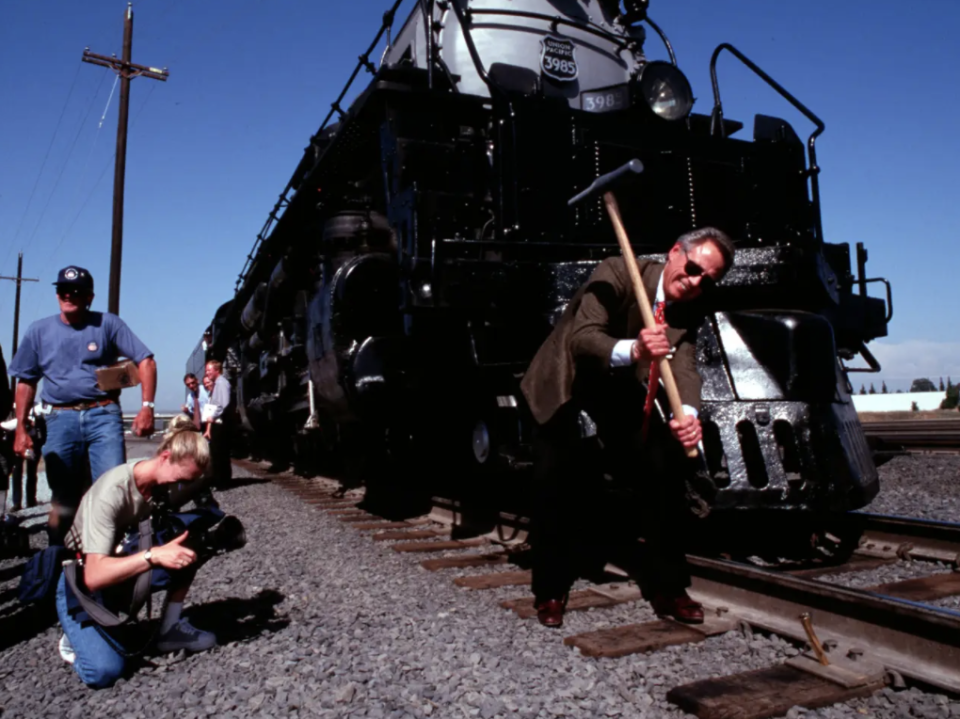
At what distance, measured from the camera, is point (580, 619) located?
2979 millimetres

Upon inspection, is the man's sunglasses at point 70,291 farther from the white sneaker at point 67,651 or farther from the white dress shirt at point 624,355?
the white dress shirt at point 624,355

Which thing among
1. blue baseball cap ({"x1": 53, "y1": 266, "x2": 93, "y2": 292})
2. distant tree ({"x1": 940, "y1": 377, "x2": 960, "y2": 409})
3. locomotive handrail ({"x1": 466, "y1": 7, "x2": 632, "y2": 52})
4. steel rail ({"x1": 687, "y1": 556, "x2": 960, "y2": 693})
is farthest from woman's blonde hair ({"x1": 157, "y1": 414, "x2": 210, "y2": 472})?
distant tree ({"x1": 940, "y1": 377, "x2": 960, "y2": 409})

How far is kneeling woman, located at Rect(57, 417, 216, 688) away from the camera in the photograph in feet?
8.30

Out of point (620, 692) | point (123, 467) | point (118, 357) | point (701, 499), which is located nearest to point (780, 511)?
point (701, 499)

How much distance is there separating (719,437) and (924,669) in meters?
1.31

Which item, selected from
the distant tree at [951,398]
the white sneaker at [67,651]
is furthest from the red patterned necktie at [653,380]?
the distant tree at [951,398]

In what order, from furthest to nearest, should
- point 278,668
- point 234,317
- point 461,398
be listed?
1. point 234,317
2. point 461,398
3. point 278,668

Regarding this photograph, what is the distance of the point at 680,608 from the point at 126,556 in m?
1.99

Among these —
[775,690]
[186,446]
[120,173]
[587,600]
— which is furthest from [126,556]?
[120,173]

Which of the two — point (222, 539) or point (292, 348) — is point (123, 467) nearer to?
point (222, 539)

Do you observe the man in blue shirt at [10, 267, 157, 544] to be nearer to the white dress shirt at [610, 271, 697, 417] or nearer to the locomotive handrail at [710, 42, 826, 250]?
the white dress shirt at [610, 271, 697, 417]

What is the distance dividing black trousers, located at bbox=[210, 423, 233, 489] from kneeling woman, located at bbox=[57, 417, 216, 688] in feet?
19.5

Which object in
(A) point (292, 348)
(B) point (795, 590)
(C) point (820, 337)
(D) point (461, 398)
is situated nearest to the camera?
(B) point (795, 590)

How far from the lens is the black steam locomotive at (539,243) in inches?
138
